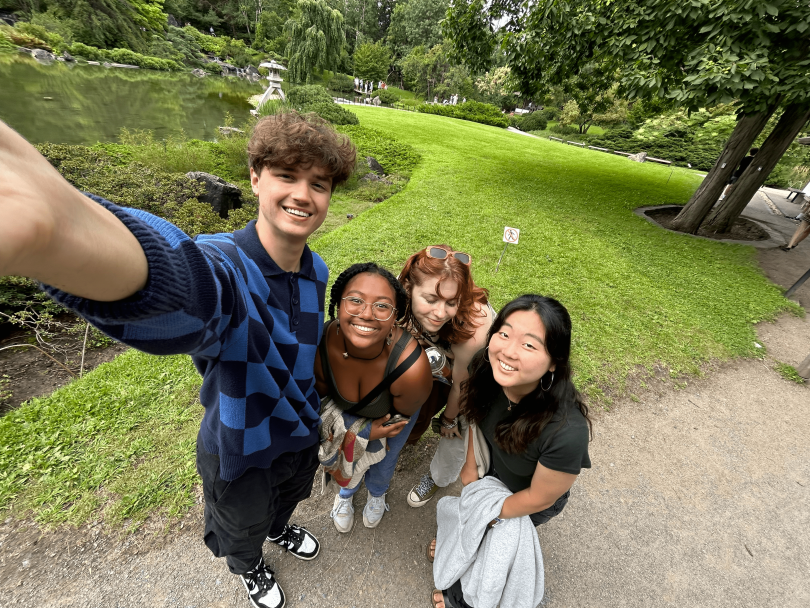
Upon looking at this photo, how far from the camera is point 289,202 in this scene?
1202mm

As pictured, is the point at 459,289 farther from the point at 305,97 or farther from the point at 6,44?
the point at 6,44

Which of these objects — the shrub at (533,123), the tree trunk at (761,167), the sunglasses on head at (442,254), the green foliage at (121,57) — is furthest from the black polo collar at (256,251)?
the green foliage at (121,57)

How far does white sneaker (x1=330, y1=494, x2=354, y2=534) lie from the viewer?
219 cm

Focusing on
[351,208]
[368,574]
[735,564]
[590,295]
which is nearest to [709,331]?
[590,295]

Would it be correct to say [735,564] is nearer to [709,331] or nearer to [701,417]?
[701,417]

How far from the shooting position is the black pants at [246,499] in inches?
53.9

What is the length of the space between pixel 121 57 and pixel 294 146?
37430 mm

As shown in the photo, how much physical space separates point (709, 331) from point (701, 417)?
220 centimetres

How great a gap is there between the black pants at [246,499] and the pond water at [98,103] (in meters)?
12.0

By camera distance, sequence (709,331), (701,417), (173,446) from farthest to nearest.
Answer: (709,331)
(701,417)
(173,446)

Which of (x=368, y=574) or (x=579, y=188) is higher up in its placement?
(x=579, y=188)

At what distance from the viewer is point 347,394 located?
162 cm

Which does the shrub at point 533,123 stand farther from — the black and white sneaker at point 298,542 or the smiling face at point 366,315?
the black and white sneaker at point 298,542

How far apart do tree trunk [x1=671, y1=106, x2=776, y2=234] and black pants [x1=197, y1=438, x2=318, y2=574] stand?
11.1m
